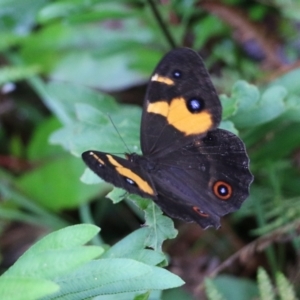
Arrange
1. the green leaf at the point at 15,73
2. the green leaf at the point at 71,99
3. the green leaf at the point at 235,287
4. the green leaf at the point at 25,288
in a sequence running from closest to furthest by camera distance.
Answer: the green leaf at the point at 25,288 < the green leaf at the point at 235,287 < the green leaf at the point at 71,99 < the green leaf at the point at 15,73

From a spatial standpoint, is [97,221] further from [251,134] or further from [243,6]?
[243,6]

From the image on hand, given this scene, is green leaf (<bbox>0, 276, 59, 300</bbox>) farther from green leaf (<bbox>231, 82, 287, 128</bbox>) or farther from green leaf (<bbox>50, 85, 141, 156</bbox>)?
green leaf (<bbox>231, 82, 287, 128</bbox>)

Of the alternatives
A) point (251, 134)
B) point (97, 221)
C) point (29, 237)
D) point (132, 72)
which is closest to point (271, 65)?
point (251, 134)

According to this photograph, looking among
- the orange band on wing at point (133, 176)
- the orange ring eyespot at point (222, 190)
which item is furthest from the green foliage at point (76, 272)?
the orange ring eyespot at point (222, 190)

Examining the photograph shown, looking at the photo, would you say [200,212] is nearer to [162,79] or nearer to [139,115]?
[162,79]

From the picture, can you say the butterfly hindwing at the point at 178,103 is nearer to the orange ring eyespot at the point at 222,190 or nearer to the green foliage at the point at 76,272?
the orange ring eyespot at the point at 222,190

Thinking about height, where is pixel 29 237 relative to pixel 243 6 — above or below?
below
